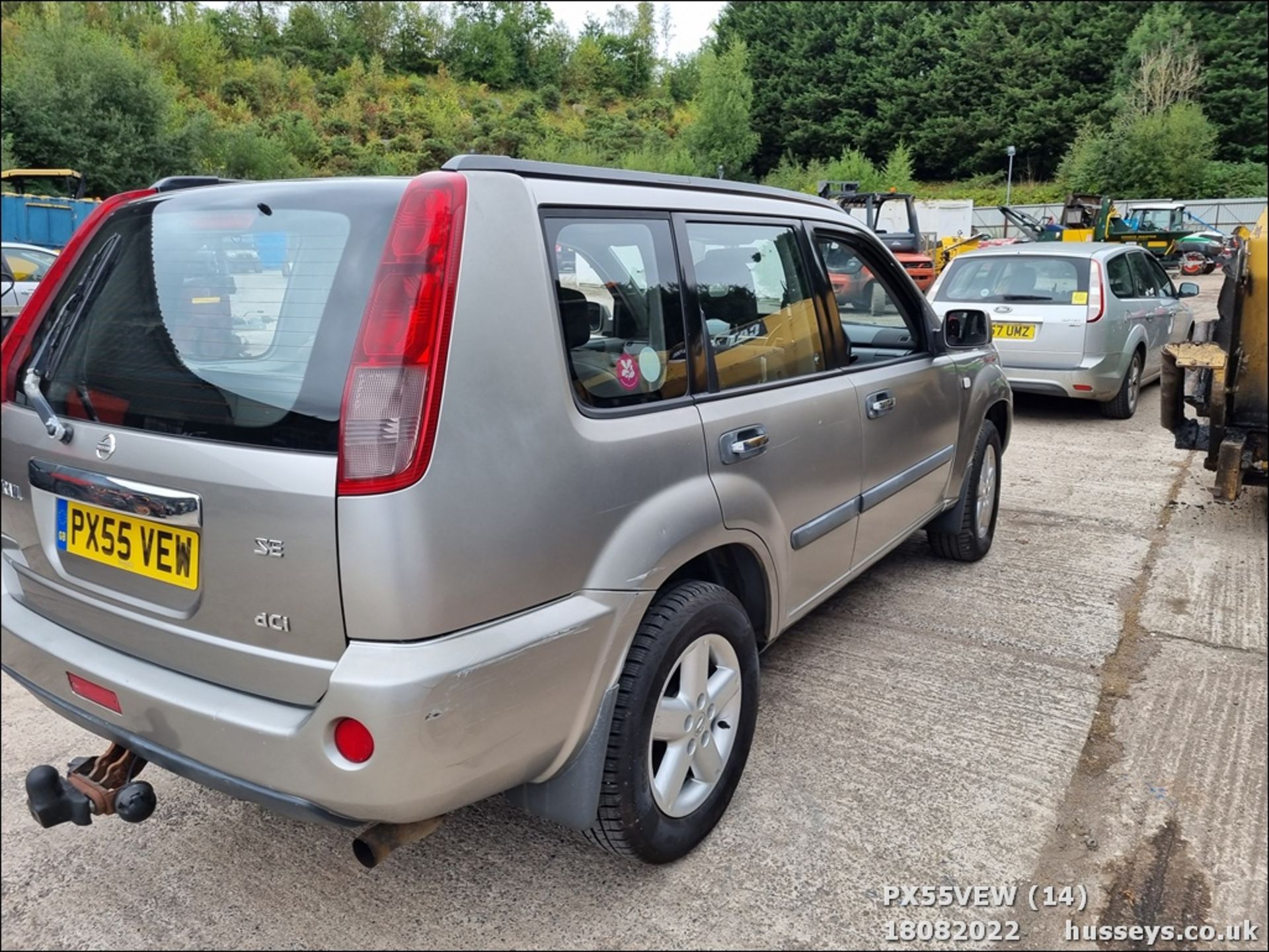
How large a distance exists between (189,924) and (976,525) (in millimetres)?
3732

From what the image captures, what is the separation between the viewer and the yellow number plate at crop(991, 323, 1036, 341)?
782 centimetres

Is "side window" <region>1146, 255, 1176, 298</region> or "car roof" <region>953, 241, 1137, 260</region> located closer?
"car roof" <region>953, 241, 1137, 260</region>

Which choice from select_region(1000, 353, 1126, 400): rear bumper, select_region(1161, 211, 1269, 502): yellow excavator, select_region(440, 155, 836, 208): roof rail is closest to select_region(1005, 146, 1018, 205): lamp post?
select_region(1000, 353, 1126, 400): rear bumper

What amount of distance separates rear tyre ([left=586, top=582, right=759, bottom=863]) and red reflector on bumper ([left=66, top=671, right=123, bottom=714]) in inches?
42.7

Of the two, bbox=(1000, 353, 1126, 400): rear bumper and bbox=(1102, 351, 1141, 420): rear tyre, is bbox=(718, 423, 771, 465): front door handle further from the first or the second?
bbox=(1102, 351, 1141, 420): rear tyre

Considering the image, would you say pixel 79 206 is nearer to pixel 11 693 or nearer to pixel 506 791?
pixel 11 693

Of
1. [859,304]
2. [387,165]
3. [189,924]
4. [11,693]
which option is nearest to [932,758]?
[859,304]

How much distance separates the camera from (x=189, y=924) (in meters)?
2.11

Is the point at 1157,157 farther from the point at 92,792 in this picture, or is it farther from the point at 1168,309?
the point at 92,792

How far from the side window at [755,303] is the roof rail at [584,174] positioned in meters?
0.13

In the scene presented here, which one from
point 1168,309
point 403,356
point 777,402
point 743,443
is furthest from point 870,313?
point 1168,309

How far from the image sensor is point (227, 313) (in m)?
1.95

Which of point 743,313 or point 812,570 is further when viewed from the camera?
point 812,570

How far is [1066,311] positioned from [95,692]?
7685 mm
